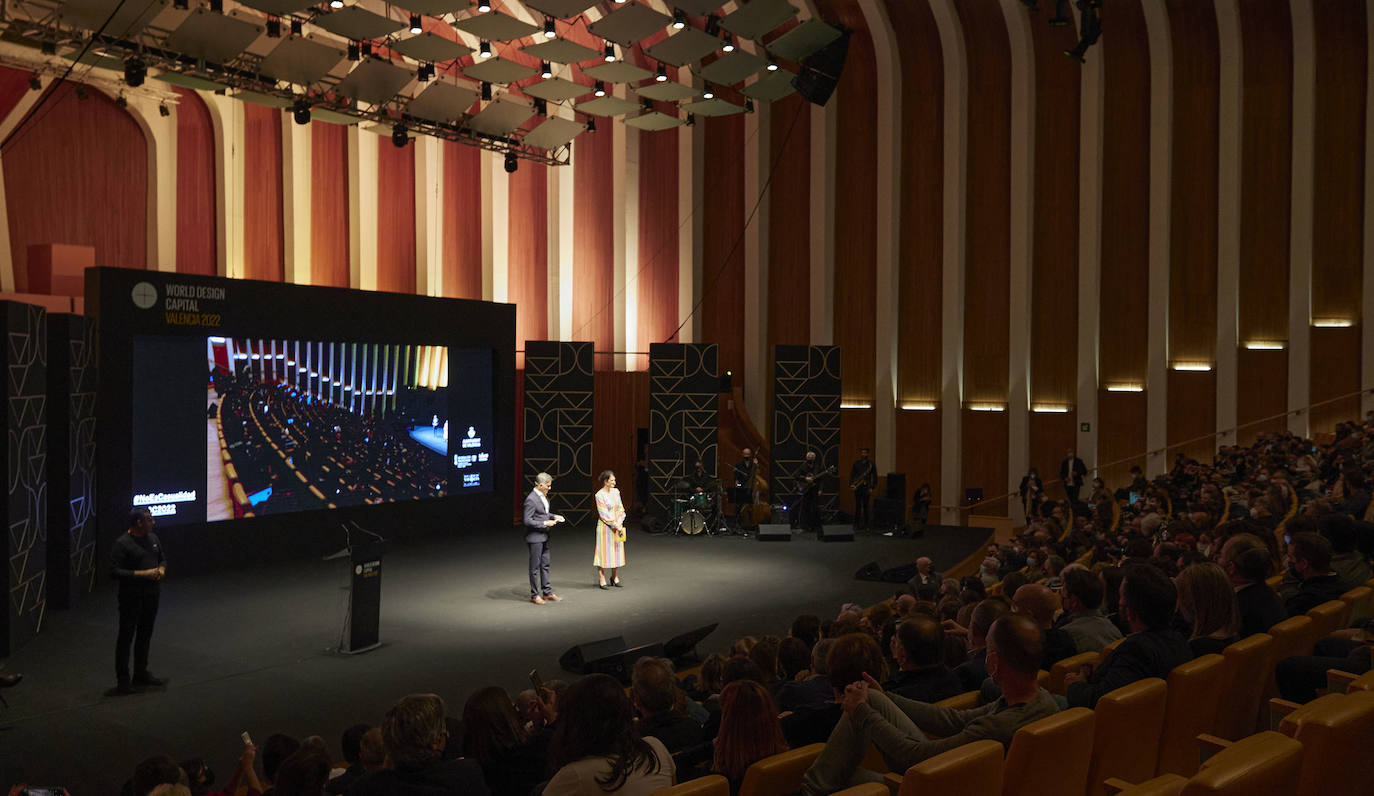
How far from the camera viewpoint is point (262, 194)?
13.7 metres

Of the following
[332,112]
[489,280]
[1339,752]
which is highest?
[332,112]

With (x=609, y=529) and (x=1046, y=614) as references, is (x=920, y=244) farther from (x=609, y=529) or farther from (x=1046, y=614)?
(x=1046, y=614)

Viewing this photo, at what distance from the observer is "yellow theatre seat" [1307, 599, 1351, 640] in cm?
390

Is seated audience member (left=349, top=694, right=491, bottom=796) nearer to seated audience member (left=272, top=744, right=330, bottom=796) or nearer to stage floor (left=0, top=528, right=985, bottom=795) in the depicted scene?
seated audience member (left=272, top=744, right=330, bottom=796)

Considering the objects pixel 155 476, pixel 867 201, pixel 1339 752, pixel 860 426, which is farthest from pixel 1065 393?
pixel 1339 752

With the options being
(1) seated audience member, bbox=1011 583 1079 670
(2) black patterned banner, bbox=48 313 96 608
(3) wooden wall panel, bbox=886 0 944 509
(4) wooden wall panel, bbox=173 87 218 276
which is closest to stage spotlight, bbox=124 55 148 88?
(2) black patterned banner, bbox=48 313 96 608

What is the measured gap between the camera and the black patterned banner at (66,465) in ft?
30.3

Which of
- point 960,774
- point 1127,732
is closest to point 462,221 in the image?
point 1127,732

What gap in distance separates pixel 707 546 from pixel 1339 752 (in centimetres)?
1148

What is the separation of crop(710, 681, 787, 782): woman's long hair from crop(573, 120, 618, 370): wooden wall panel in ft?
49.5

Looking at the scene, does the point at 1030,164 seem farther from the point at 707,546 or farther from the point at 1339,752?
the point at 1339,752

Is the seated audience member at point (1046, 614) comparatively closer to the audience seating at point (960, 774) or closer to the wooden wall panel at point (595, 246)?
the audience seating at point (960, 774)

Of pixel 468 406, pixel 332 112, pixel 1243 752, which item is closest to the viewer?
pixel 1243 752

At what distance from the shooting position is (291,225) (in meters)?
13.9
